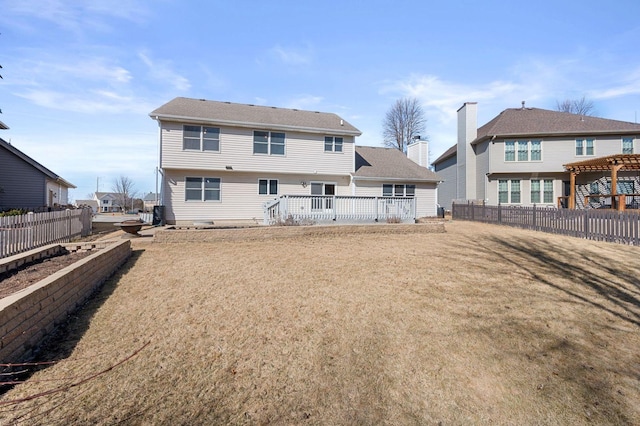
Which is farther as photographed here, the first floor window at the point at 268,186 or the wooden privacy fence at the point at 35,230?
the first floor window at the point at 268,186

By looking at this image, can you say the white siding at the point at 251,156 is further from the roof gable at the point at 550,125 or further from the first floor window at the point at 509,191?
the first floor window at the point at 509,191

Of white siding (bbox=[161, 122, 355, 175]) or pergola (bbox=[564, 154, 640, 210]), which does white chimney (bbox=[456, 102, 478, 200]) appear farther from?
white siding (bbox=[161, 122, 355, 175])

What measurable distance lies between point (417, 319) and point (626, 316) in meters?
3.23

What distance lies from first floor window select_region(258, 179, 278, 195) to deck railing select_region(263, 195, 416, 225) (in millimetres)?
4062

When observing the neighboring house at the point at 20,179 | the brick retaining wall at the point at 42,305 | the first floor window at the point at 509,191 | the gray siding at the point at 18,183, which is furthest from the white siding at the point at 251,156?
the first floor window at the point at 509,191

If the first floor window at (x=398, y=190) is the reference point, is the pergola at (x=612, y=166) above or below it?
above

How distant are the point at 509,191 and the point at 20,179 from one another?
102 feet

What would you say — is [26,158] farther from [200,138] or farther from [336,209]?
[336,209]

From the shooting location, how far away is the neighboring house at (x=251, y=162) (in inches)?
634

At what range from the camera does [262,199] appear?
1769 cm

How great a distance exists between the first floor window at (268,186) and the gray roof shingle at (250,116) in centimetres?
303

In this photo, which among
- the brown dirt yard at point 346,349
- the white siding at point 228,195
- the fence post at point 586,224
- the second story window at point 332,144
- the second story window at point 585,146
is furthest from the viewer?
the second story window at point 585,146

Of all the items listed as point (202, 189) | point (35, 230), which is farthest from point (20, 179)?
point (35, 230)

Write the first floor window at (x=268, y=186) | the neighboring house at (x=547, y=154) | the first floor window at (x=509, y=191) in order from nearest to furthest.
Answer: the first floor window at (x=268, y=186) < the neighboring house at (x=547, y=154) < the first floor window at (x=509, y=191)
